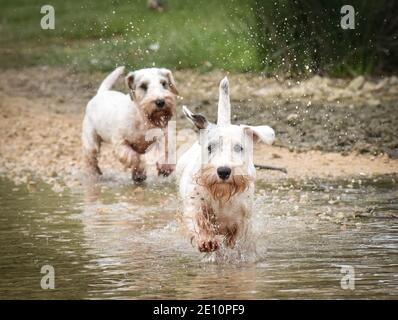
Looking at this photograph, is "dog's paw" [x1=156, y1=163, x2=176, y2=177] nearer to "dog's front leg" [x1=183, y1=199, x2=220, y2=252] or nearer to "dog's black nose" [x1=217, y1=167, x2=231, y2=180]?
"dog's front leg" [x1=183, y1=199, x2=220, y2=252]

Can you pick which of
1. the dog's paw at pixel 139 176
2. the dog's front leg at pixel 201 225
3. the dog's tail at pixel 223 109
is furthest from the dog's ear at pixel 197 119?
the dog's paw at pixel 139 176

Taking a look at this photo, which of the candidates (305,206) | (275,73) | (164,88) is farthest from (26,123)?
(305,206)

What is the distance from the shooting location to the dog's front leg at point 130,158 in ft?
38.5

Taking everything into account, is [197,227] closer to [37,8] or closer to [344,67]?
[344,67]

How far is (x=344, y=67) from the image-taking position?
15.7 m

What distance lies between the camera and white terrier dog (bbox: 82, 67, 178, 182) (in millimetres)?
11352

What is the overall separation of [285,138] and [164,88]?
92.4 inches

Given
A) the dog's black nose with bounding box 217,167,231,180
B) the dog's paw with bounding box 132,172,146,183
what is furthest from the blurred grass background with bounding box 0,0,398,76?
the dog's black nose with bounding box 217,167,231,180

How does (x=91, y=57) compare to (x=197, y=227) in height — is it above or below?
above

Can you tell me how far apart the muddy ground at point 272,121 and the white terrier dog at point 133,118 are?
558 mm

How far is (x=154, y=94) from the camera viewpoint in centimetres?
1127

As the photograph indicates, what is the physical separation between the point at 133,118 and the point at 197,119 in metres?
3.68

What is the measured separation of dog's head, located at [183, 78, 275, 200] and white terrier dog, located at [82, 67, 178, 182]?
313 cm
